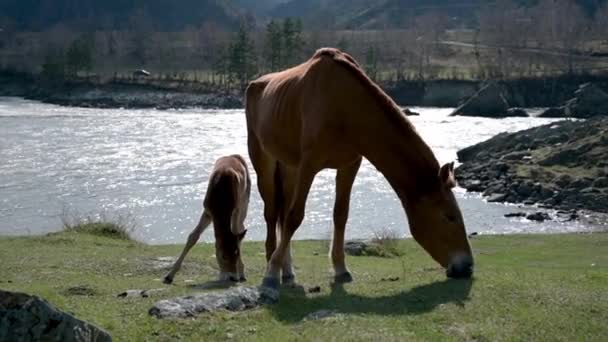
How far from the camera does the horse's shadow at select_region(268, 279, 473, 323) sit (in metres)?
7.84

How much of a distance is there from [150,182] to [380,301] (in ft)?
117

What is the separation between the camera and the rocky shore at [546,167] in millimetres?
41125

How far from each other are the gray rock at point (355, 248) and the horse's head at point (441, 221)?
12.1 meters

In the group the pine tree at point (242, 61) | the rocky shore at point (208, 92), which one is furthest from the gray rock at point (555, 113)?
the pine tree at point (242, 61)

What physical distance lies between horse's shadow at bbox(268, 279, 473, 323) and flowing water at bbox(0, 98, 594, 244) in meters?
18.7

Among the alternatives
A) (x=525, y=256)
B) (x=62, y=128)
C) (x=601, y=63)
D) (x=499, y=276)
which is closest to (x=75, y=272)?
(x=499, y=276)

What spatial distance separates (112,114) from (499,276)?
261ft

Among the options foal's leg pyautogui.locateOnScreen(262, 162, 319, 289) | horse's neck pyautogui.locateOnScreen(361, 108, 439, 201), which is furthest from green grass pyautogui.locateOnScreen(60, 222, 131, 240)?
horse's neck pyautogui.locateOnScreen(361, 108, 439, 201)

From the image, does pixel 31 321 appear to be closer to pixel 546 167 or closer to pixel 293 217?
pixel 293 217

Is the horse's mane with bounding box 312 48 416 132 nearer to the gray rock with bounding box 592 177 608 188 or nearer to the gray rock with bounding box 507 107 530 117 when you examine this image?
the gray rock with bounding box 592 177 608 188

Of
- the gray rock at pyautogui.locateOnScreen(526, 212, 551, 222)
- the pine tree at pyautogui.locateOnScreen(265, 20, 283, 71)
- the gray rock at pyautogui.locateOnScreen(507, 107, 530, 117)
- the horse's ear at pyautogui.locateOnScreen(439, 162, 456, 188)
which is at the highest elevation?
the horse's ear at pyautogui.locateOnScreen(439, 162, 456, 188)

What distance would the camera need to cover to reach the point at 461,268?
350 inches

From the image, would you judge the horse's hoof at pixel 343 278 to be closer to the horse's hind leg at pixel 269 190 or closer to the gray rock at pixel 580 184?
the horse's hind leg at pixel 269 190

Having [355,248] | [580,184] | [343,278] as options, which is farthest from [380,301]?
[580,184]
